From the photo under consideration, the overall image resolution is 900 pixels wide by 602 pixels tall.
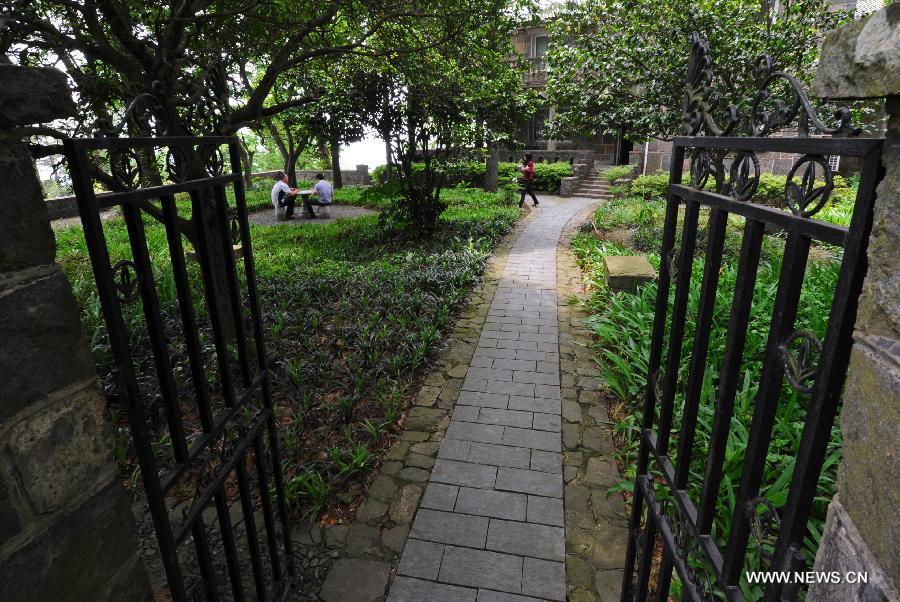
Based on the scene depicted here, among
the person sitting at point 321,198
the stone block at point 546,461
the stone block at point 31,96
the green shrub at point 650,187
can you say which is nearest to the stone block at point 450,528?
the stone block at point 546,461

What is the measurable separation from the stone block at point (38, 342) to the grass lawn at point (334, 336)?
0.84ft

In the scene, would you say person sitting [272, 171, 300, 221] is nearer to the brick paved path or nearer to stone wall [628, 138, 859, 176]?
the brick paved path

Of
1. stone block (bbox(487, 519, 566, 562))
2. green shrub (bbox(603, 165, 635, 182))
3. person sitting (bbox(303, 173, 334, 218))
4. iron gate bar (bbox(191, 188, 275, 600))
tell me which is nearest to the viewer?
iron gate bar (bbox(191, 188, 275, 600))

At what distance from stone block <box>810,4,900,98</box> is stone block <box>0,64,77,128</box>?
150 centimetres

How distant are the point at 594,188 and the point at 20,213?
64.5 ft

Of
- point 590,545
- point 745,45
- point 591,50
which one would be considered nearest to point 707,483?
point 590,545

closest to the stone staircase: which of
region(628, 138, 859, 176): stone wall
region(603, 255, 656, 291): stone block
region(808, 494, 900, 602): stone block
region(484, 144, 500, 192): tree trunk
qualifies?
region(628, 138, 859, 176): stone wall

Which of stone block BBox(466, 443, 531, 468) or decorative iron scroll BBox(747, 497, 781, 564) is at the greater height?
decorative iron scroll BBox(747, 497, 781, 564)

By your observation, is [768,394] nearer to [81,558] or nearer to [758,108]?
[758,108]

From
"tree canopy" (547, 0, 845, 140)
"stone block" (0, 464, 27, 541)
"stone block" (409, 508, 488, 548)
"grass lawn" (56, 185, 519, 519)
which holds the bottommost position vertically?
"stone block" (409, 508, 488, 548)

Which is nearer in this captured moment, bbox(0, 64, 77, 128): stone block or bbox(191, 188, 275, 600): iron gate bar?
bbox(0, 64, 77, 128): stone block

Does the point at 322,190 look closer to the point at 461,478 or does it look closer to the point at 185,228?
the point at 185,228

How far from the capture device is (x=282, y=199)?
44.8 feet

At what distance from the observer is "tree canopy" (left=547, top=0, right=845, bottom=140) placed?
7652 millimetres
